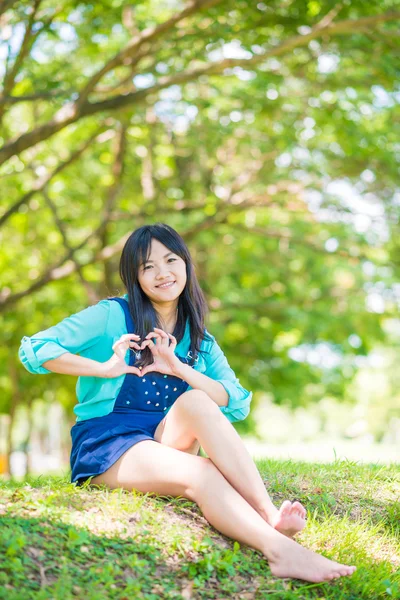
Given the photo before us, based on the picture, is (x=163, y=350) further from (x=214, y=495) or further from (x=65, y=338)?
(x=214, y=495)

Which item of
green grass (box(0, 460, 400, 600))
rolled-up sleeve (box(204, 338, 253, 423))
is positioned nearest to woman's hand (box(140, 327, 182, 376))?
rolled-up sleeve (box(204, 338, 253, 423))

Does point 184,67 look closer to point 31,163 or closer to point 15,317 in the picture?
point 31,163

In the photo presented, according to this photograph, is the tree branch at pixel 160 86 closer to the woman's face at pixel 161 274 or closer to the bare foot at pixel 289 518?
the woman's face at pixel 161 274

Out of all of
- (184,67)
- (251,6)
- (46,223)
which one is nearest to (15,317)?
(46,223)

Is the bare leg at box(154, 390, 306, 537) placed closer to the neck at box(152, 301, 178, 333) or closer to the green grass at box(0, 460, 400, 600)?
the green grass at box(0, 460, 400, 600)

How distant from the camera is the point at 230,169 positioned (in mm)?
14438

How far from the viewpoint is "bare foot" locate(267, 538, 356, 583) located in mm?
3441

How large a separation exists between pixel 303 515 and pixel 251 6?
5.83 metres

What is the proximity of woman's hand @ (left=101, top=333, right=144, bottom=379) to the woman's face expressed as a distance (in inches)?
15.5

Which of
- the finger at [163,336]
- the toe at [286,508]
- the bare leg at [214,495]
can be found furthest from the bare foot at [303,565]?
the finger at [163,336]

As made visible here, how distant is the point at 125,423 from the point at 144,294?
79 cm

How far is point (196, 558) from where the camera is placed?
355 cm

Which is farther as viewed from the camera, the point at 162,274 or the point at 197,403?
the point at 162,274

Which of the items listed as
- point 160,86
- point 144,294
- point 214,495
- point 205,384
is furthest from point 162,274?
point 160,86
